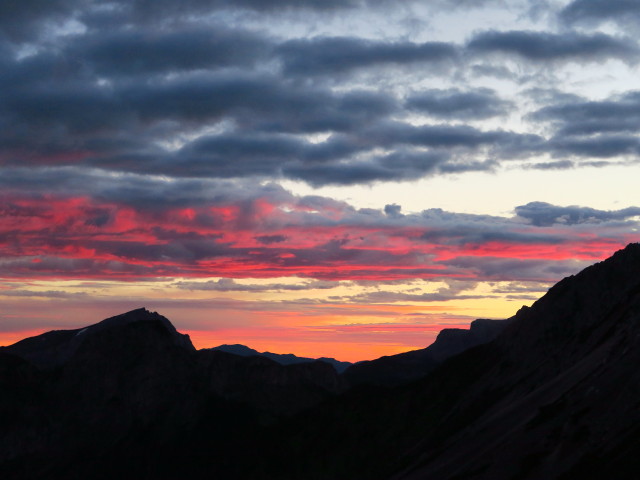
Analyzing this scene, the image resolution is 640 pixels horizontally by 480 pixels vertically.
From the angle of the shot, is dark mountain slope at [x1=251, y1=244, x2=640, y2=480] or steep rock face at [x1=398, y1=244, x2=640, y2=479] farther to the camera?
dark mountain slope at [x1=251, y1=244, x2=640, y2=480]

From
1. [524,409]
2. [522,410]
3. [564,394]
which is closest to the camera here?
[564,394]

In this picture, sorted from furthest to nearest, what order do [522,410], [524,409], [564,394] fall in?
[522,410] → [524,409] → [564,394]

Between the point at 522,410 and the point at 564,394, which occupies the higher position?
the point at 564,394

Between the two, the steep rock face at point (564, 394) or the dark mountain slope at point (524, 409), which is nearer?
the steep rock face at point (564, 394)

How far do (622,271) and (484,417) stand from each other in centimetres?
4780

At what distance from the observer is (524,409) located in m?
103

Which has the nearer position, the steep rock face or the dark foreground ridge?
the steep rock face

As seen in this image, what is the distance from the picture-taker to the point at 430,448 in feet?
436

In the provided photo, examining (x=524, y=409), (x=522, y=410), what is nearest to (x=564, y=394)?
(x=524, y=409)

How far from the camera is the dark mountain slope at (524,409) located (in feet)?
243

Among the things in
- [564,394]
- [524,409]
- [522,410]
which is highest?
[564,394]

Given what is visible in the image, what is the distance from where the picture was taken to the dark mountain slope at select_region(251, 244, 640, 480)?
74000 millimetres

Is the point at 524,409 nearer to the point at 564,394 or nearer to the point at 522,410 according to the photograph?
the point at 522,410

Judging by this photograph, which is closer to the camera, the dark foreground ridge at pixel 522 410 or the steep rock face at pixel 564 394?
the steep rock face at pixel 564 394
